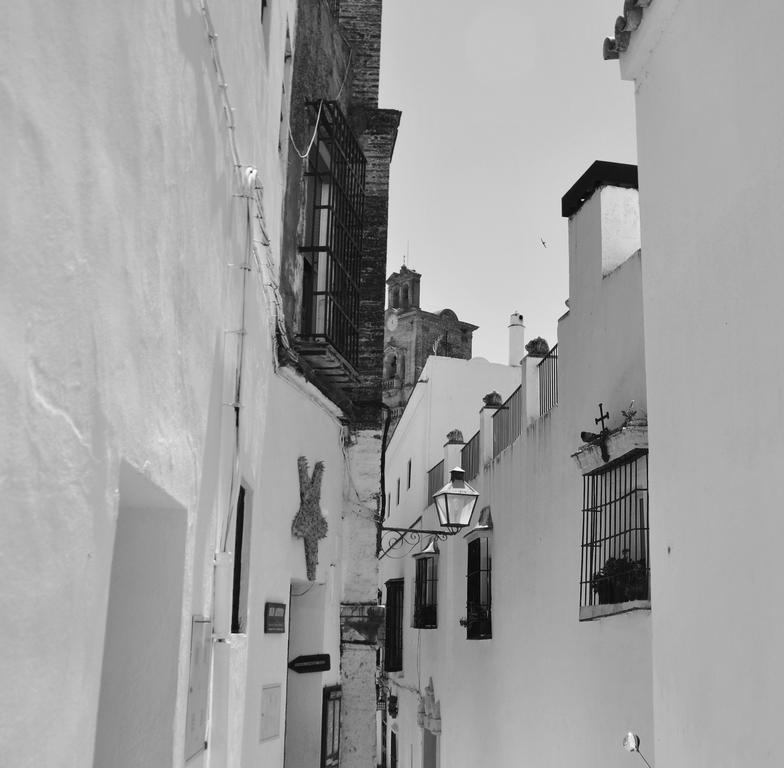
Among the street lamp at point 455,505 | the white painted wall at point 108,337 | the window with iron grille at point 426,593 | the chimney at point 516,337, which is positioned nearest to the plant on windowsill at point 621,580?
the street lamp at point 455,505

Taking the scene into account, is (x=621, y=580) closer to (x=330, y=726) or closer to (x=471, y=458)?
(x=330, y=726)

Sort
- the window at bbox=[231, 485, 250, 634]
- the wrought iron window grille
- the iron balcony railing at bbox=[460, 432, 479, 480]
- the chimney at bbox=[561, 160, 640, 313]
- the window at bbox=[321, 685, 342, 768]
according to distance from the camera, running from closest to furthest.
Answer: the window at bbox=[231, 485, 250, 634] → the window at bbox=[321, 685, 342, 768] → the chimney at bbox=[561, 160, 640, 313] → the wrought iron window grille → the iron balcony railing at bbox=[460, 432, 479, 480]

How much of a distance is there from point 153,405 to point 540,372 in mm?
8844

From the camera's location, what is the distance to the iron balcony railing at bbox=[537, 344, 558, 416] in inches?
435

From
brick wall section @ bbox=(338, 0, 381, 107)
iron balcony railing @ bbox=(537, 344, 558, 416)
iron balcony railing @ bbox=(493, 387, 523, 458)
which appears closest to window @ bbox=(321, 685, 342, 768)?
iron balcony railing @ bbox=(537, 344, 558, 416)

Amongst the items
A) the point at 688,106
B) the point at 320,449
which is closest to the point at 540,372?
the point at 320,449

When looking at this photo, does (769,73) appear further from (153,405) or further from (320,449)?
(320,449)

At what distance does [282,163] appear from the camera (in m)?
7.43

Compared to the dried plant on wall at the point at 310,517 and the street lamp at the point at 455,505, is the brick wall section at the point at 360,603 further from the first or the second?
the dried plant on wall at the point at 310,517

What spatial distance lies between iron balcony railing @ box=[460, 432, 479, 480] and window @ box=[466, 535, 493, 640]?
3.80 feet

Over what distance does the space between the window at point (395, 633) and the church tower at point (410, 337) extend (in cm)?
2483

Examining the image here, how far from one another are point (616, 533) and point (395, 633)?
1446cm

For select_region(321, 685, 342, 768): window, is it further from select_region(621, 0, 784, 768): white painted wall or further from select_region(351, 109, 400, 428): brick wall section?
select_region(621, 0, 784, 768): white painted wall

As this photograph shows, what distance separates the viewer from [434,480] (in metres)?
19.1
